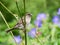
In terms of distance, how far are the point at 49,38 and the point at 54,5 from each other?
3002 mm

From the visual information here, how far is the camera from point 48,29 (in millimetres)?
2311

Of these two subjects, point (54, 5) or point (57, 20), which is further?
point (54, 5)

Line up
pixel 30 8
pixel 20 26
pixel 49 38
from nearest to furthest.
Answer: pixel 20 26
pixel 49 38
pixel 30 8

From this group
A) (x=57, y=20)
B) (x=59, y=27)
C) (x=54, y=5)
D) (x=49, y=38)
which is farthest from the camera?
(x=54, y=5)

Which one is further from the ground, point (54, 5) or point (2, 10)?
point (2, 10)

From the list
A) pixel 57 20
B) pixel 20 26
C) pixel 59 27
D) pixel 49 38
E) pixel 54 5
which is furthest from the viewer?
pixel 54 5

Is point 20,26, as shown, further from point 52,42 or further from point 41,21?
point 41,21

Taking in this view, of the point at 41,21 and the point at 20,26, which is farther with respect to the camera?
the point at 41,21

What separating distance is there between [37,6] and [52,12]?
0.36 metres

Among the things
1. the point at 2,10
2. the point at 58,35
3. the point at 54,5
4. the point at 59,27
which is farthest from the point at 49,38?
the point at 54,5

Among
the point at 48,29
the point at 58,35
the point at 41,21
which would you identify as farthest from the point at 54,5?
the point at 58,35

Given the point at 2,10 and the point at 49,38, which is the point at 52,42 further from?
the point at 2,10

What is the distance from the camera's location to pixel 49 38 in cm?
194

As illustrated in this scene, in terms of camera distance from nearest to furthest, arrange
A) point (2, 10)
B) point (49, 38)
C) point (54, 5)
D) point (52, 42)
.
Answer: point (2, 10) → point (52, 42) → point (49, 38) → point (54, 5)
